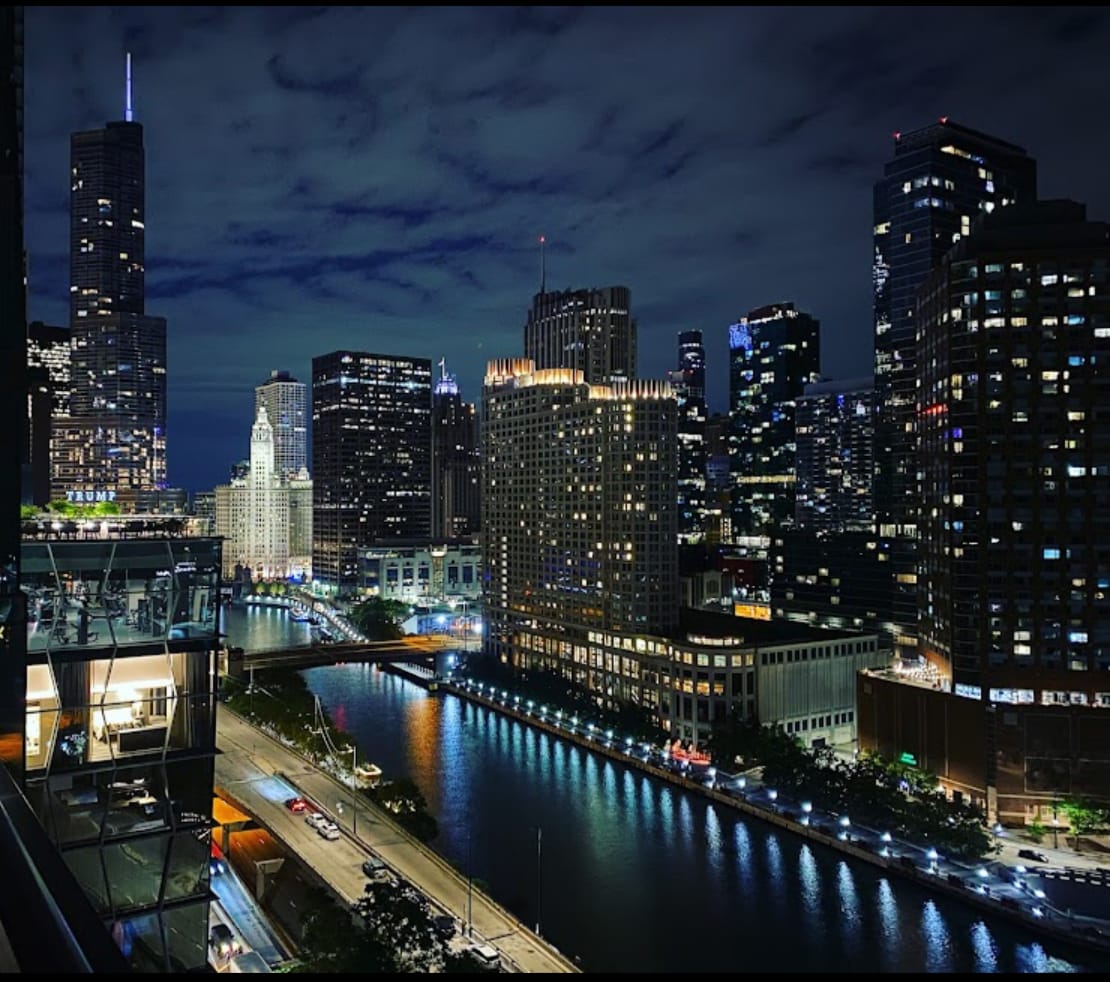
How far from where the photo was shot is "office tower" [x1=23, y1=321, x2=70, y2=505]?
2278 cm

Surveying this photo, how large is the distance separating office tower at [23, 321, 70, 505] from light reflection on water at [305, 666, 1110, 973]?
Answer: 36.5 feet

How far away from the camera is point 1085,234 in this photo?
22344mm

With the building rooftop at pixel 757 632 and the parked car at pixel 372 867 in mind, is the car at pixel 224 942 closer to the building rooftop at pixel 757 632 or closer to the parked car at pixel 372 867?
the parked car at pixel 372 867

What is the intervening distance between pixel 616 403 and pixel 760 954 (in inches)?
921

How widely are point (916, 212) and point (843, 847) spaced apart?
3509 cm

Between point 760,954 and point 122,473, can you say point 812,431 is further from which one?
point 122,473

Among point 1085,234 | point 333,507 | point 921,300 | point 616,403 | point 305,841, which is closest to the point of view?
point 305,841

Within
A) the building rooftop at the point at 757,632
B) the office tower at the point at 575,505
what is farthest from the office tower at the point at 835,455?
the building rooftop at the point at 757,632

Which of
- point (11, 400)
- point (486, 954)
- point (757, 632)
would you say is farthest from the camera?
point (757, 632)

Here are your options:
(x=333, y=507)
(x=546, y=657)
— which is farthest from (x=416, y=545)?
(x=546, y=657)

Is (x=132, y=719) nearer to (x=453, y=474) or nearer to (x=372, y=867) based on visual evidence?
(x=372, y=867)

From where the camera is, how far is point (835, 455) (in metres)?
66.5

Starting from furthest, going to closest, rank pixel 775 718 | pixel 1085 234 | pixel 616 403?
pixel 616 403 → pixel 775 718 → pixel 1085 234

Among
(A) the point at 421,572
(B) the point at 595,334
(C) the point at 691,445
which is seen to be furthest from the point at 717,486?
(B) the point at 595,334
